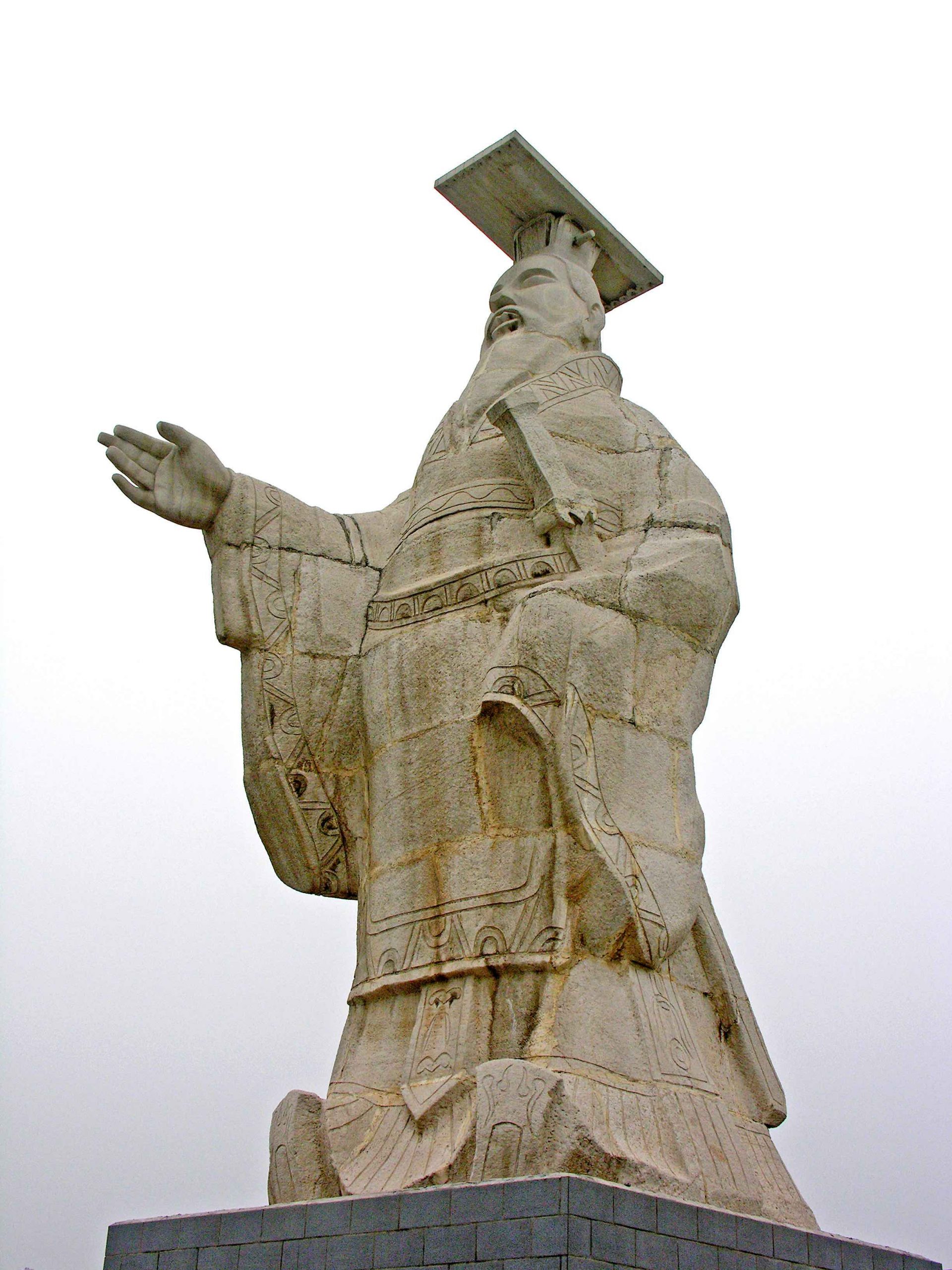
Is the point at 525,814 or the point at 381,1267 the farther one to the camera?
the point at 525,814

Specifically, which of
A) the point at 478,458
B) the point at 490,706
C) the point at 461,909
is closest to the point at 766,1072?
the point at 461,909

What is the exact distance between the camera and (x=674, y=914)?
645cm

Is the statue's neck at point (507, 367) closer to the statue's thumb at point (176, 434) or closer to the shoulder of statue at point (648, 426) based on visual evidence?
the shoulder of statue at point (648, 426)

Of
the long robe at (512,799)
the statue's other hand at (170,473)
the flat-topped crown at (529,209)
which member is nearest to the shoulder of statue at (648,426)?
the long robe at (512,799)

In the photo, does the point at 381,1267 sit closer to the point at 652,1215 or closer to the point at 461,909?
the point at 652,1215

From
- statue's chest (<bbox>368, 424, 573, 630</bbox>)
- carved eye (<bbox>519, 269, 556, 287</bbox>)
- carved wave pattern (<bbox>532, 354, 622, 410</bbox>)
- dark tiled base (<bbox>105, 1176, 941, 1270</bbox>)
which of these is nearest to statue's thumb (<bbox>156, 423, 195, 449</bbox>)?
statue's chest (<bbox>368, 424, 573, 630</bbox>)

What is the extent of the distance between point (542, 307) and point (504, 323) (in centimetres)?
22

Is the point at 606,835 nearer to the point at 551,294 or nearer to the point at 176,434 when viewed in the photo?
the point at 176,434

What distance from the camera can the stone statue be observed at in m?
6.00

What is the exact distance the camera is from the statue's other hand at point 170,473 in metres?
7.58

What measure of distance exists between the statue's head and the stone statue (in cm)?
3

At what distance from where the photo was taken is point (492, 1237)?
523 centimetres

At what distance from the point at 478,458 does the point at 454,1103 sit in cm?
309

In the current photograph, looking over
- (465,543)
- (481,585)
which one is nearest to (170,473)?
(465,543)
